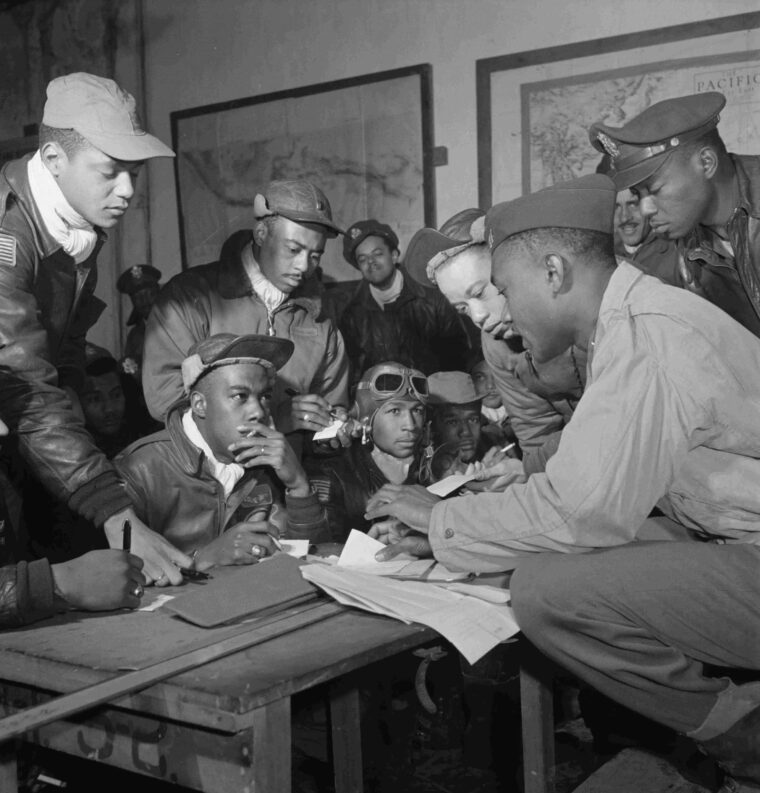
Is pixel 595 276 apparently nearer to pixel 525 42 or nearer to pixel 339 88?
pixel 525 42

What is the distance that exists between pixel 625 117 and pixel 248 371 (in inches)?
138

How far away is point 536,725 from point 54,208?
7.81 feet

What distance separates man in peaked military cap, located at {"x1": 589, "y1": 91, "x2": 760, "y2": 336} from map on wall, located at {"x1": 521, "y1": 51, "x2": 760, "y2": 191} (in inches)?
79.3

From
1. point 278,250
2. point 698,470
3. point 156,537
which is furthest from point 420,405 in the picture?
point 698,470

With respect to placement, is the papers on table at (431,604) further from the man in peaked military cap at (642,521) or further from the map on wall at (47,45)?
the map on wall at (47,45)

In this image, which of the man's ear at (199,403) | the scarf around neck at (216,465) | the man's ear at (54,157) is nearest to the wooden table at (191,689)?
the scarf around neck at (216,465)

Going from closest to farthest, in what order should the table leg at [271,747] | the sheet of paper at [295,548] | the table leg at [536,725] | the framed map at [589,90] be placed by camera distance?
the table leg at [271,747], the table leg at [536,725], the sheet of paper at [295,548], the framed map at [589,90]

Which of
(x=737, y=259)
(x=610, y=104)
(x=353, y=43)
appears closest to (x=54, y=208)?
(x=737, y=259)

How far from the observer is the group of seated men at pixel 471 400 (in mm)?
2490

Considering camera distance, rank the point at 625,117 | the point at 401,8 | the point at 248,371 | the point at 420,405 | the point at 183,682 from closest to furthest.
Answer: the point at 183,682, the point at 248,371, the point at 420,405, the point at 625,117, the point at 401,8

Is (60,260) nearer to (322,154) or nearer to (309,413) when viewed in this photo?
(309,413)

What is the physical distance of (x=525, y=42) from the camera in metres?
6.73

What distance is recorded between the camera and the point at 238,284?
5.00 m

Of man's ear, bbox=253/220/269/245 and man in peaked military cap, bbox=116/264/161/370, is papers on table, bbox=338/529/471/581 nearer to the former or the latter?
man's ear, bbox=253/220/269/245
